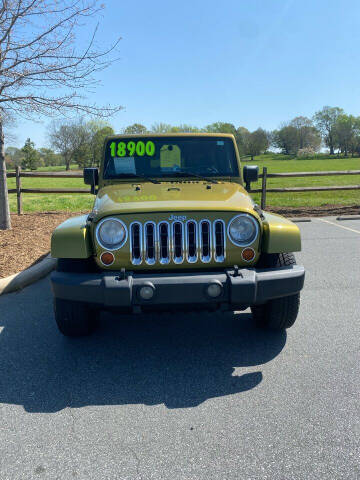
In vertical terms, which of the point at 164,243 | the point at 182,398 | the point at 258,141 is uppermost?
the point at 258,141

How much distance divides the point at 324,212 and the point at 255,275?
9.46 meters

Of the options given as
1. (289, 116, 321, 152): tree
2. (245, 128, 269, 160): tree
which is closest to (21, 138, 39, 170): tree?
(245, 128, 269, 160): tree

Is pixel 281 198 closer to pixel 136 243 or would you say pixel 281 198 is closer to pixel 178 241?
A: pixel 178 241

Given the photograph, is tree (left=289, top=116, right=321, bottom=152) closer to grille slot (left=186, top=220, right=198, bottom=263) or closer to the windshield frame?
the windshield frame

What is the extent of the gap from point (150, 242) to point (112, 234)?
11.6 inches

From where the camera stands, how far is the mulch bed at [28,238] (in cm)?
588

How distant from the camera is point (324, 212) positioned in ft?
38.6

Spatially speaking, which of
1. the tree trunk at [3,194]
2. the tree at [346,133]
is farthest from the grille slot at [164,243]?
the tree at [346,133]

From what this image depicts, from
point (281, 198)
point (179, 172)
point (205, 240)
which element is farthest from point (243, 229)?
point (281, 198)

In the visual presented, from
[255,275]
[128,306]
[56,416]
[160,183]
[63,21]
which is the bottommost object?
[56,416]

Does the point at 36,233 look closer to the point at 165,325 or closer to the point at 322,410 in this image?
the point at 165,325

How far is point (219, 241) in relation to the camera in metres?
3.21

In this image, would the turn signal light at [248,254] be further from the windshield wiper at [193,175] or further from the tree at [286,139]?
the tree at [286,139]

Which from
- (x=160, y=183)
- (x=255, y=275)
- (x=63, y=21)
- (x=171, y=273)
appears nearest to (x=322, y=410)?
(x=255, y=275)
